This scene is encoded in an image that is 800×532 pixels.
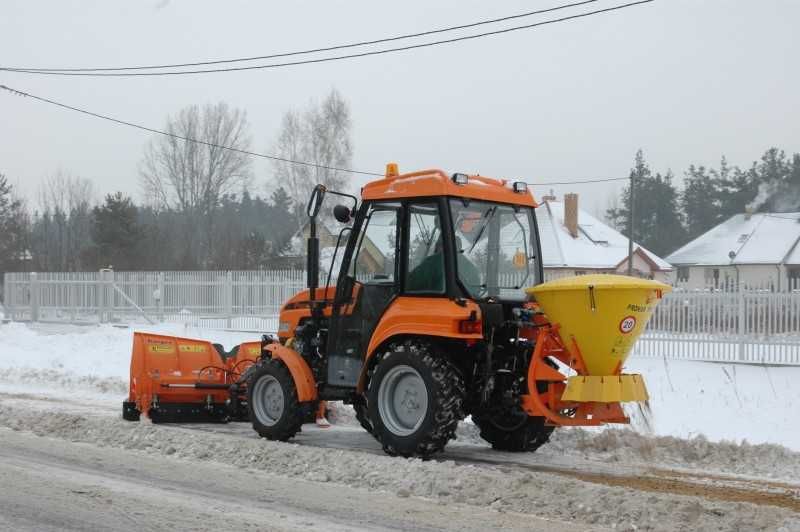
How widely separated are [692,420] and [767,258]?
46.7m

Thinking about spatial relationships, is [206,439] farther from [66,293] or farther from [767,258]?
[767,258]

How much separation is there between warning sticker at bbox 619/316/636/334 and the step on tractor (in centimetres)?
1

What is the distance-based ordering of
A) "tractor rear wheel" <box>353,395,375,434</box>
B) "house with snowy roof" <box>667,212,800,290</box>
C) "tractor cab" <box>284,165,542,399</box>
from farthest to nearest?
1. "house with snowy roof" <box>667,212,800,290</box>
2. "tractor rear wheel" <box>353,395,375,434</box>
3. "tractor cab" <box>284,165,542,399</box>

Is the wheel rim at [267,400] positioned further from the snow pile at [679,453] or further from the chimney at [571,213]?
the chimney at [571,213]

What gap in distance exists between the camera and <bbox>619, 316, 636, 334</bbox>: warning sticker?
791 centimetres

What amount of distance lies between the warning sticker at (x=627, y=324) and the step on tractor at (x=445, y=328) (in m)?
0.01

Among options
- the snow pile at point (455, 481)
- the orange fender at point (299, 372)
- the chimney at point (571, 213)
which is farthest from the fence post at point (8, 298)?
the chimney at point (571, 213)

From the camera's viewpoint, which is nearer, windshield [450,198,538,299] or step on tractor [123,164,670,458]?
step on tractor [123,164,670,458]

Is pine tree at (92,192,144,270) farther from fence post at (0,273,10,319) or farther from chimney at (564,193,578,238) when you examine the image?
chimney at (564,193,578,238)

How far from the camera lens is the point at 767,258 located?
55906 mm

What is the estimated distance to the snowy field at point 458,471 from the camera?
21.8 ft

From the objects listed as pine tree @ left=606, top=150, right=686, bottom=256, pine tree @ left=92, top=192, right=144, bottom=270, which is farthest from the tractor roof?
pine tree @ left=606, top=150, right=686, bottom=256

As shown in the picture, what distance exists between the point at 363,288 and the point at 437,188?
4.14 feet

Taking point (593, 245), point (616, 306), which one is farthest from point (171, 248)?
point (616, 306)
